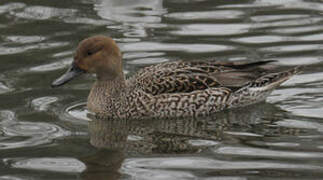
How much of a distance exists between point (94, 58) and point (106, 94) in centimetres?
52

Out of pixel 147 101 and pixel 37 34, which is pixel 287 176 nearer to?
pixel 147 101

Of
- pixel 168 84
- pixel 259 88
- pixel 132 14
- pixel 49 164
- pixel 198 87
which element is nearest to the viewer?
pixel 49 164

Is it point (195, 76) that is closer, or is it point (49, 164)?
point (49, 164)

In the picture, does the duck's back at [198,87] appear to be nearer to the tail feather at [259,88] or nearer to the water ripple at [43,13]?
the tail feather at [259,88]

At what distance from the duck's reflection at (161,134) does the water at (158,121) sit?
1cm

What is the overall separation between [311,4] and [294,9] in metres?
0.33

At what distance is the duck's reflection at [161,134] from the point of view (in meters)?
8.84

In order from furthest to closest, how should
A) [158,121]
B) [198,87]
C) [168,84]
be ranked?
1. [198,87]
2. [168,84]
3. [158,121]

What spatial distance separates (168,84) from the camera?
10.6 m

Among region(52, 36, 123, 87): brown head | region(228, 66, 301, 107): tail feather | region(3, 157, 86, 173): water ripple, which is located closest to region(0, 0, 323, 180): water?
region(3, 157, 86, 173): water ripple

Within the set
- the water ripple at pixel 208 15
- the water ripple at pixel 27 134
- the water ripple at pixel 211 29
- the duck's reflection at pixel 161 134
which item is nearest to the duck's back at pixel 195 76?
the duck's reflection at pixel 161 134

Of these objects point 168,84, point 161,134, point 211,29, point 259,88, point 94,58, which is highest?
point 94,58

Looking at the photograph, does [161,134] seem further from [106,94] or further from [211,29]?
[211,29]

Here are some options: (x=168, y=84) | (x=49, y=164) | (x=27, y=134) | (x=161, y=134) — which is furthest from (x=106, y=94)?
(x=49, y=164)
